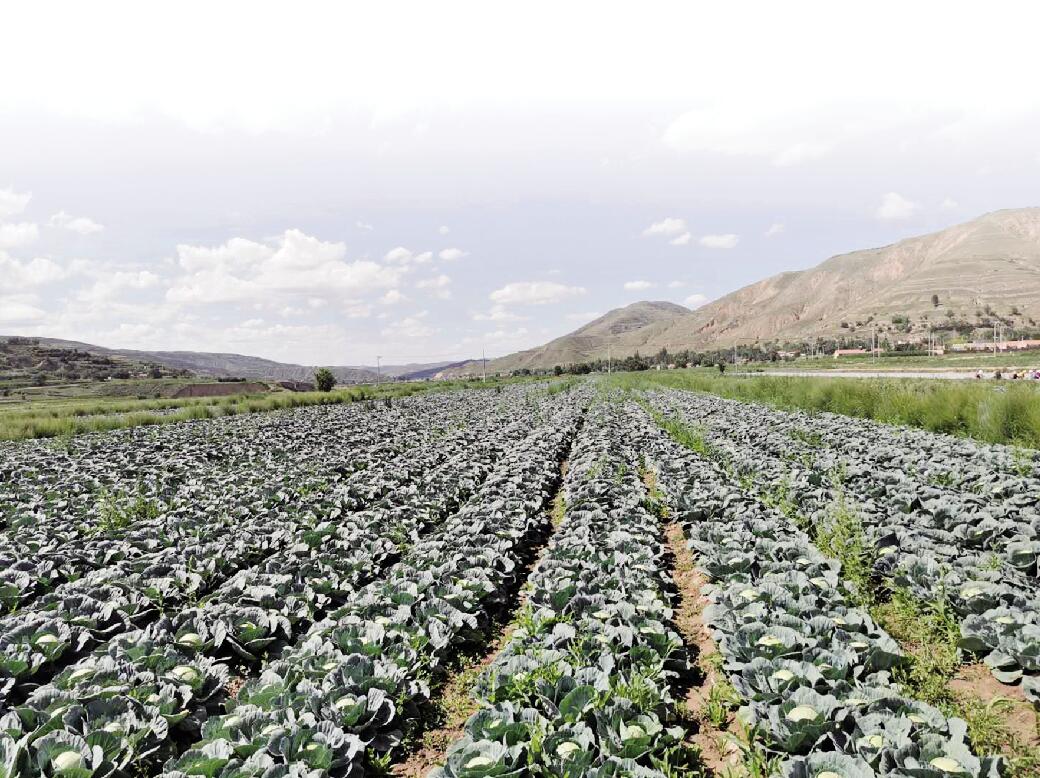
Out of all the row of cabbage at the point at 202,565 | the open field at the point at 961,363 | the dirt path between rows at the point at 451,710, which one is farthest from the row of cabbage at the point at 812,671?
the open field at the point at 961,363

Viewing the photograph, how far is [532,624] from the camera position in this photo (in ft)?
16.8

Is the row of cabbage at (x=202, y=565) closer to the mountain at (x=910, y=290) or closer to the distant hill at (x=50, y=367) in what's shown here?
the distant hill at (x=50, y=367)

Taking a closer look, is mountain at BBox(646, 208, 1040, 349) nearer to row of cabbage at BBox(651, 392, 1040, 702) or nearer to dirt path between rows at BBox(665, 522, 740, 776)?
row of cabbage at BBox(651, 392, 1040, 702)

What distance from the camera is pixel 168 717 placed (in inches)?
150

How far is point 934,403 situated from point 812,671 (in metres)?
15.8

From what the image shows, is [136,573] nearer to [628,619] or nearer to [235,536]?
[235,536]

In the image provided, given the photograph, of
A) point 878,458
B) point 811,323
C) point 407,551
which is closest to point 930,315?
point 811,323

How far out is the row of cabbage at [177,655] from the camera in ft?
11.4

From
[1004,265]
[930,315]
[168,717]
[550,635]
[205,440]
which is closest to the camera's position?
[168,717]

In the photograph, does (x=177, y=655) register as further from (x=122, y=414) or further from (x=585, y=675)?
(x=122, y=414)

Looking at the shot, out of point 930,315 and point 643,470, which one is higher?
point 930,315

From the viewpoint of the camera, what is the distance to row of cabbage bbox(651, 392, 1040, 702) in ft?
13.9

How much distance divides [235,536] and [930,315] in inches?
5509

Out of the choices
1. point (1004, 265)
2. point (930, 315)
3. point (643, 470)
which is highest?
point (1004, 265)
